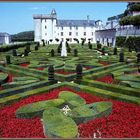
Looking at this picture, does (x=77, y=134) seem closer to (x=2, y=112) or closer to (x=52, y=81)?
(x=2, y=112)

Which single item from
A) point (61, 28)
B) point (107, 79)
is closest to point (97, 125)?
point (107, 79)

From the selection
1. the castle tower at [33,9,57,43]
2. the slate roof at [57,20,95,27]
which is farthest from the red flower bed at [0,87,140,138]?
the slate roof at [57,20,95,27]

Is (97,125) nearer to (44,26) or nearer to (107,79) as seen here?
(107,79)

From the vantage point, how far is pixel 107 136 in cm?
868

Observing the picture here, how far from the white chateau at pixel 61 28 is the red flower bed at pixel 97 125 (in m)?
71.2

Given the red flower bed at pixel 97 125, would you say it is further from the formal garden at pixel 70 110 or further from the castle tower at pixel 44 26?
the castle tower at pixel 44 26

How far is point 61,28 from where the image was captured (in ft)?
300

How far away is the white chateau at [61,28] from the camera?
86.4 meters

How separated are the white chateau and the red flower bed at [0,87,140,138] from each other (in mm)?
71246

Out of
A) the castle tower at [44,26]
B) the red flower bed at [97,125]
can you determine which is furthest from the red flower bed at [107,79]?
the castle tower at [44,26]

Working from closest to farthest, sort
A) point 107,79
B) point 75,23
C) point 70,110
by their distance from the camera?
point 70,110 < point 107,79 < point 75,23

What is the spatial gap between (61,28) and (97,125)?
83.5 meters

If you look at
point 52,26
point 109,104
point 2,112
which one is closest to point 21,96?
point 2,112

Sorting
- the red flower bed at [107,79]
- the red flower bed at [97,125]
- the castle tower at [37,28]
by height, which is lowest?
the red flower bed at [97,125]
